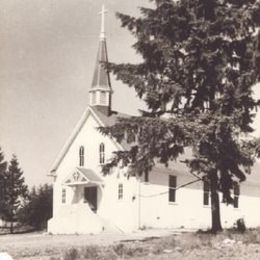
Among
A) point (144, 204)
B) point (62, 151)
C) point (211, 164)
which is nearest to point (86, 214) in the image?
point (144, 204)

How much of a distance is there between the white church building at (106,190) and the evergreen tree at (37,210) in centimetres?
493

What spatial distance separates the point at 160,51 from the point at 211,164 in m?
4.23

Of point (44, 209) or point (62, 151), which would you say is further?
point (44, 209)

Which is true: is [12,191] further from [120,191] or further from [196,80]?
[196,80]

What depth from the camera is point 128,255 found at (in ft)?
51.7

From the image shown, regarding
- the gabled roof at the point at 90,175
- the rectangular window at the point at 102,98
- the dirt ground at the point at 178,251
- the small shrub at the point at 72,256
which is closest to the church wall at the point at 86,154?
the gabled roof at the point at 90,175

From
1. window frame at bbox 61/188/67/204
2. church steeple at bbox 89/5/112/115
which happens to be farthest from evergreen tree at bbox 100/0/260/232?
window frame at bbox 61/188/67/204

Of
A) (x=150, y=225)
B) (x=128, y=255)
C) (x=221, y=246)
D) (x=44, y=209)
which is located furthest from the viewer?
(x=44, y=209)

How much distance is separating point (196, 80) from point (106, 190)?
14125 millimetres

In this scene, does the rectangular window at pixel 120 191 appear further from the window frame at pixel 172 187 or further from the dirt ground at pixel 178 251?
the dirt ground at pixel 178 251

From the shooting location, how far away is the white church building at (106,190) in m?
33.3

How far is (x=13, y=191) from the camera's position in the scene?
144 ft

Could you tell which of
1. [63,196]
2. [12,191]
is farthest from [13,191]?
[63,196]

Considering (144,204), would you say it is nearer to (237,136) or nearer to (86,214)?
(86,214)
